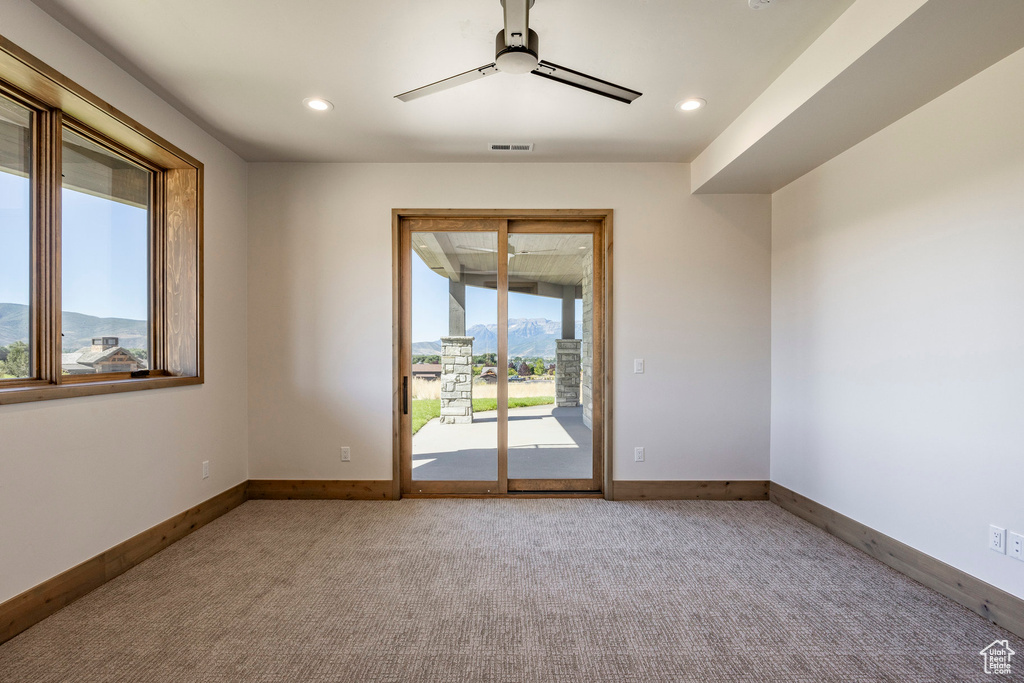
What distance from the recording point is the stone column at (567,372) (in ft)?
12.3

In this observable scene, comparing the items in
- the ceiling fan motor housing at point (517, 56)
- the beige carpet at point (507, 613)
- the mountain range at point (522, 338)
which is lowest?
the beige carpet at point (507, 613)

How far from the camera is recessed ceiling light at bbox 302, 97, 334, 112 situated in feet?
8.68

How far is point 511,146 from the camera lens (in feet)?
10.8

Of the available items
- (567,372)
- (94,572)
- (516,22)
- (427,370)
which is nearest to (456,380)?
(427,370)

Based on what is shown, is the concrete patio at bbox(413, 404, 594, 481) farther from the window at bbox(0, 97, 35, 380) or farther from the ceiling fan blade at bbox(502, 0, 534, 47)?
the ceiling fan blade at bbox(502, 0, 534, 47)

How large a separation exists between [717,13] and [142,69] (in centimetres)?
290

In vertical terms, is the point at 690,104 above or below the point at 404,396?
above

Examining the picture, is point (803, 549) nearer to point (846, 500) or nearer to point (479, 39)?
point (846, 500)

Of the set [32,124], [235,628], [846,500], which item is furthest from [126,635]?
[846,500]

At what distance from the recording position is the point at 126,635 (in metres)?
1.85

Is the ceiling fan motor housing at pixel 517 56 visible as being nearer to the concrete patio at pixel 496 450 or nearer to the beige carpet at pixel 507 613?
the beige carpet at pixel 507 613

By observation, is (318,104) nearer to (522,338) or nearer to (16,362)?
(16,362)

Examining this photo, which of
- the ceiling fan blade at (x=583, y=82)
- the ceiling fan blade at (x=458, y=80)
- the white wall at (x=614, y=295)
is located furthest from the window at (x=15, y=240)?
the ceiling fan blade at (x=583, y=82)

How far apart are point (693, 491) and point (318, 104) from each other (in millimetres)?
3808
